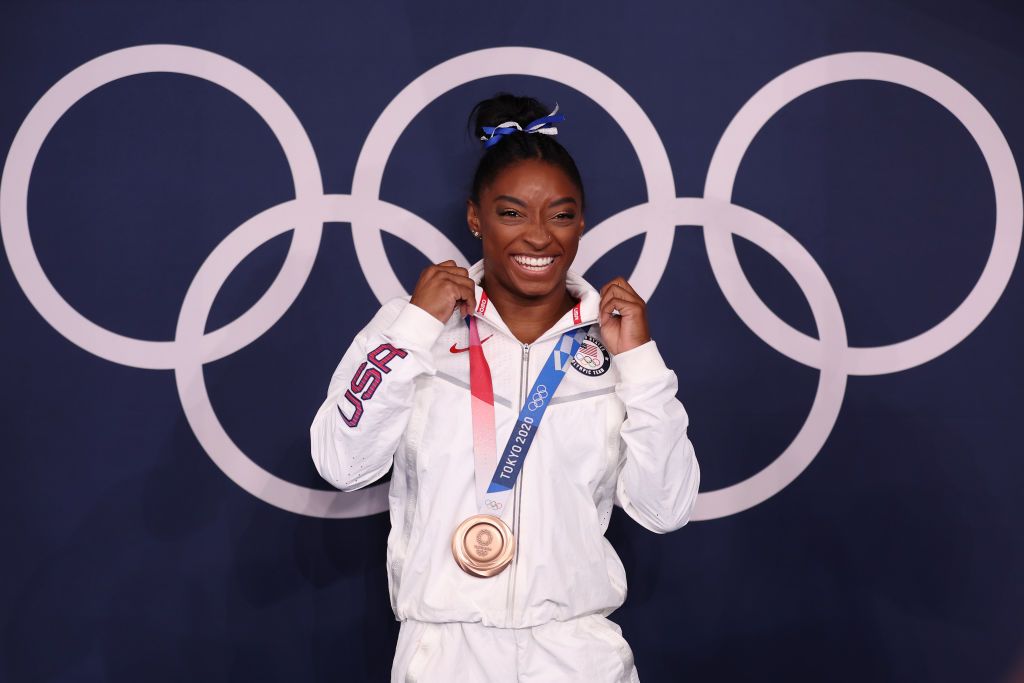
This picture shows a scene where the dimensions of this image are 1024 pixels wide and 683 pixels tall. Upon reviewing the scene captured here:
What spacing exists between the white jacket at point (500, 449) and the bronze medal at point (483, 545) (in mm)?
48

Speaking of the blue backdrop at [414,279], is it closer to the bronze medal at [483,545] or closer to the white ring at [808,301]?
the white ring at [808,301]

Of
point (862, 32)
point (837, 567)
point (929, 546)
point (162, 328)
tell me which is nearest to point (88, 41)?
point (162, 328)

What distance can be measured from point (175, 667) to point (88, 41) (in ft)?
6.05

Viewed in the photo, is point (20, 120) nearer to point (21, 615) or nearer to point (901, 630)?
point (21, 615)

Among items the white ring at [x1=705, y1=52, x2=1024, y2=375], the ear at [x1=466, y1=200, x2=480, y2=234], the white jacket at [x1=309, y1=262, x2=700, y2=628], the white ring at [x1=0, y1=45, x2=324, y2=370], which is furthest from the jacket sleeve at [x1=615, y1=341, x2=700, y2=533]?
the white ring at [x1=0, y1=45, x2=324, y2=370]

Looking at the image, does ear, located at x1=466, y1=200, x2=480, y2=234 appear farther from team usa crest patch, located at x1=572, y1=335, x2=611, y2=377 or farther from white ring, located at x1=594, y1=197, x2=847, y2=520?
white ring, located at x1=594, y1=197, x2=847, y2=520

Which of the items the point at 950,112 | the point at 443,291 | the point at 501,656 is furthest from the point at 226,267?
the point at 950,112

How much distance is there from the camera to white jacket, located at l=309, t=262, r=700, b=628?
2.04m

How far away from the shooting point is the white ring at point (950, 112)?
277 cm

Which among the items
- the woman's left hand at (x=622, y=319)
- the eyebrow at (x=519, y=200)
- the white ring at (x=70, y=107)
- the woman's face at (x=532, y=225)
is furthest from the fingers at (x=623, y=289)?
the white ring at (x=70, y=107)

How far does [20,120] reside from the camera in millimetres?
2754

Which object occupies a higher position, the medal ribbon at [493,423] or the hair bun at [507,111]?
the hair bun at [507,111]

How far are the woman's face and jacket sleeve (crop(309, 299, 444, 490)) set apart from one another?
264 mm

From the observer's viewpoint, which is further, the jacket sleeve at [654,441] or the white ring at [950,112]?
the white ring at [950,112]
